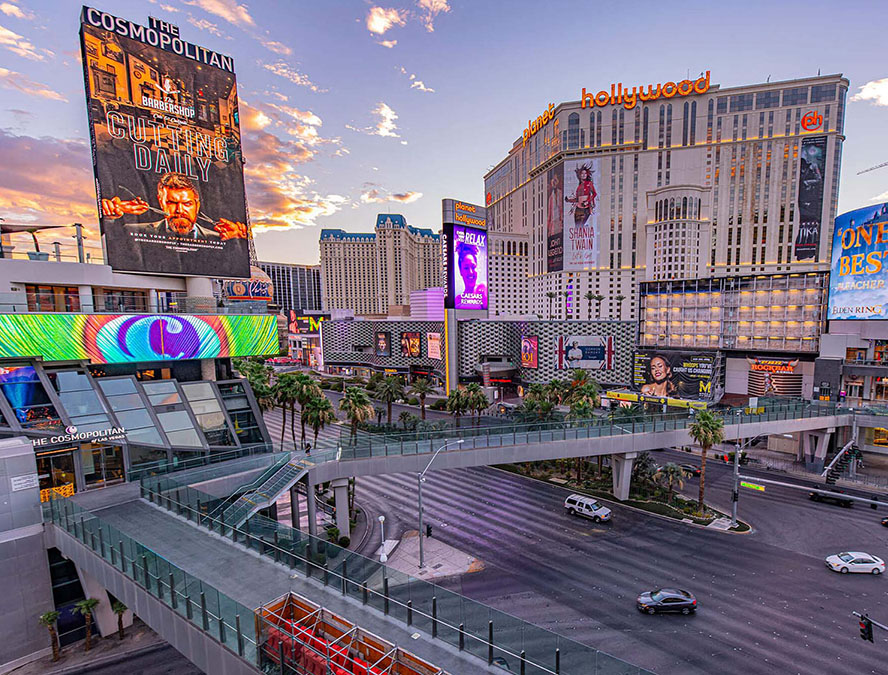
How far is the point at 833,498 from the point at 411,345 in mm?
77716

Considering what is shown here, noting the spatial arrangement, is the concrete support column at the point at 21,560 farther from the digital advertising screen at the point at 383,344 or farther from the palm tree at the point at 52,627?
the digital advertising screen at the point at 383,344

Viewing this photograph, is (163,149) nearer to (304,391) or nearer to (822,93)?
(304,391)

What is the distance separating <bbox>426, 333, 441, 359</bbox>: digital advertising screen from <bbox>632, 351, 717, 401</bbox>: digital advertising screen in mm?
41020

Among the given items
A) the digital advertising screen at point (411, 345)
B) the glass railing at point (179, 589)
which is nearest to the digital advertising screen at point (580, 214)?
the digital advertising screen at point (411, 345)

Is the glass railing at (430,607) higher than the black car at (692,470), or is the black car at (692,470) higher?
the glass railing at (430,607)

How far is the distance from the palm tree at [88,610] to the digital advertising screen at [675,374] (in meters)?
76.8

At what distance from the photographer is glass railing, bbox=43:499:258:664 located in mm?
13656

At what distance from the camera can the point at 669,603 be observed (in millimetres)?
24578

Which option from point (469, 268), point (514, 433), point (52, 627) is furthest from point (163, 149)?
point (469, 268)

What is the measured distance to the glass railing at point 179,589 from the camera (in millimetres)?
13656

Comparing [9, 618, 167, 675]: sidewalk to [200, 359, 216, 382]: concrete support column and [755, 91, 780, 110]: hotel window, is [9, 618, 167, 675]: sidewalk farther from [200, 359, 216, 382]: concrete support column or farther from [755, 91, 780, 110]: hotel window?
[755, 91, 780, 110]: hotel window

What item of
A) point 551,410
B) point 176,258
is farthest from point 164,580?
point 551,410

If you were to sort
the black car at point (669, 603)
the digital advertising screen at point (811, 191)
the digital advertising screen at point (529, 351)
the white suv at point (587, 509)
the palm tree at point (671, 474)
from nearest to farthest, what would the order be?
the black car at point (669, 603) < the white suv at point (587, 509) < the palm tree at point (671, 474) < the digital advertising screen at point (529, 351) < the digital advertising screen at point (811, 191)

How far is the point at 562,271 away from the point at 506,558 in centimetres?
11349
